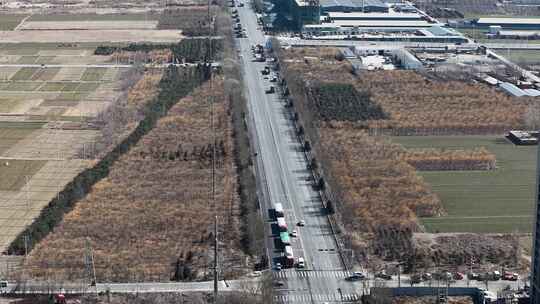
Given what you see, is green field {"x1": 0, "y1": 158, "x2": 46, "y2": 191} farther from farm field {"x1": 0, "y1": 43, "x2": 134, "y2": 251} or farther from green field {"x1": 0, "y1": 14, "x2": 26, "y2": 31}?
green field {"x1": 0, "y1": 14, "x2": 26, "y2": 31}

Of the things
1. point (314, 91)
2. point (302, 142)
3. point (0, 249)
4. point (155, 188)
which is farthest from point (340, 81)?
point (0, 249)

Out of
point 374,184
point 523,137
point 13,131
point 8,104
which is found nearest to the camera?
point 374,184

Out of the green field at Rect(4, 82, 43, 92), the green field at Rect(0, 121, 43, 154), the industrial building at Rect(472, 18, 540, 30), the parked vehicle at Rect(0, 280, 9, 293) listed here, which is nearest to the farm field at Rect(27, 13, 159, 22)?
the green field at Rect(4, 82, 43, 92)

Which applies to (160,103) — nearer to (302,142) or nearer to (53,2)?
(302,142)

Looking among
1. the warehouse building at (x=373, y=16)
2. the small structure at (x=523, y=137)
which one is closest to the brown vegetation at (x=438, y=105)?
the small structure at (x=523, y=137)

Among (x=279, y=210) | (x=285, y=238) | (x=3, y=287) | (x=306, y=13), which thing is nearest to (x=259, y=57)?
(x=306, y=13)

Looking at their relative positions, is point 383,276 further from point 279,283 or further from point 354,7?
point 354,7
